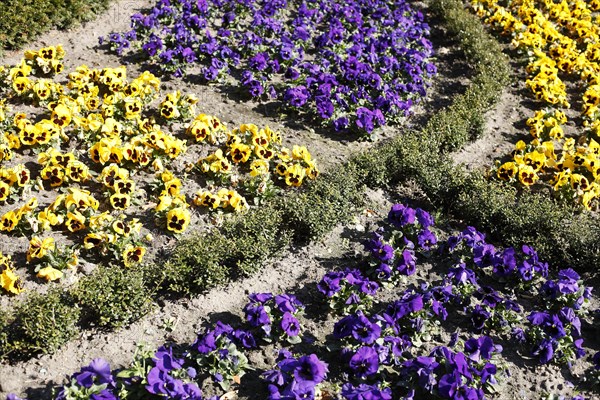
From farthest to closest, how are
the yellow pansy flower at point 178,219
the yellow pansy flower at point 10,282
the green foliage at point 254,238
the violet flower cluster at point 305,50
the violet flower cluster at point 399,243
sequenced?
the violet flower cluster at point 305,50 → the yellow pansy flower at point 178,219 → the violet flower cluster at point 399,243 → the green foliage at point 254,238 → the yellow pansy flower at point 10,282

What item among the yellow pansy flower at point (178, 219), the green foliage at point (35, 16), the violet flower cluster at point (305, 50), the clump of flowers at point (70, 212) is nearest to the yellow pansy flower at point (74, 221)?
the clump of flowers at point (70, 212)

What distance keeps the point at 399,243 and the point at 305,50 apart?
4.71 meters

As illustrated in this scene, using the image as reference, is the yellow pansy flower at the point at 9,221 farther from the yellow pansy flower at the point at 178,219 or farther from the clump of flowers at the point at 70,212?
the yellow pansy flower at the point at 178,219

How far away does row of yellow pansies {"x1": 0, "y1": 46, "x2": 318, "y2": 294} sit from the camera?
6105 millimetres

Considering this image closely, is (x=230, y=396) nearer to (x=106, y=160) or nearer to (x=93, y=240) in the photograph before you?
(x=93, y=240)

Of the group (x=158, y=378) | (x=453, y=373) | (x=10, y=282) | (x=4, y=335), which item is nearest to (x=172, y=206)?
(x=10, y=282)

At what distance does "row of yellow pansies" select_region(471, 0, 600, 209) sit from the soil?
0.45 m

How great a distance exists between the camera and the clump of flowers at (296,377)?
470 centimetres

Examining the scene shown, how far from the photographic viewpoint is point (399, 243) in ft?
21.5

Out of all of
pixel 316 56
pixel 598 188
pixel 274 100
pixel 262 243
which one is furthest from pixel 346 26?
pixel 262 243

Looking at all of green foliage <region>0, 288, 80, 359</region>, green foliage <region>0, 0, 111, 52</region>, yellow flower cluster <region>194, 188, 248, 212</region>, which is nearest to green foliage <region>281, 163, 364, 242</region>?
yellow flower cluster <region>194, 188, 248, 212</region>

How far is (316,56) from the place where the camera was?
10070mm

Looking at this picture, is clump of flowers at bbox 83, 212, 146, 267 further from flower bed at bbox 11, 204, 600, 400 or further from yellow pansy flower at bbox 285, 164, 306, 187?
yellow pansy flower at bbox 285, 164, 306, 187

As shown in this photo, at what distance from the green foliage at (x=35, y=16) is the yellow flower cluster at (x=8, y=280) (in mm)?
4413
